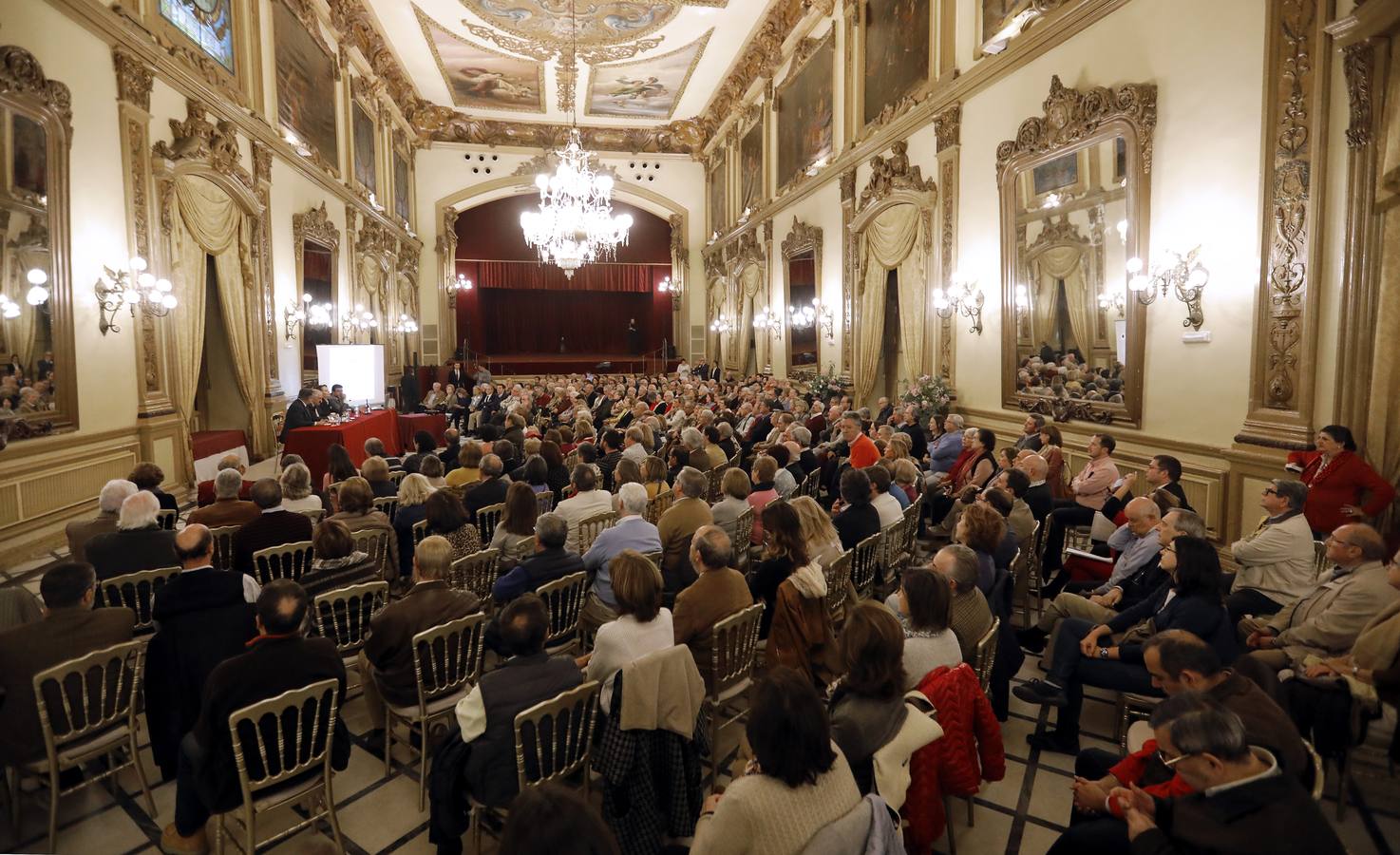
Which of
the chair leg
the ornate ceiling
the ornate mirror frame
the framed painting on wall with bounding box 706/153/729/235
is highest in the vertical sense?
the ornate ceiling

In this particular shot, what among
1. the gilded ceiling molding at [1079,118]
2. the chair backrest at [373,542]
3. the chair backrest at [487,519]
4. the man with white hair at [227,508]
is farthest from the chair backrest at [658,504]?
the gilded ceiling molding at [1079,118]

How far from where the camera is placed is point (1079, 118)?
24.6 ft

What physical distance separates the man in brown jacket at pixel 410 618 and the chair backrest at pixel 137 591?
1.26 m

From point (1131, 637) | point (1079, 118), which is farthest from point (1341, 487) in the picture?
A: point (1079, 118)

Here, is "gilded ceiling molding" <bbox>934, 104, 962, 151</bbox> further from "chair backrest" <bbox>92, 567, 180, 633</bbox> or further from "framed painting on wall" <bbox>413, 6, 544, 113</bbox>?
"framed painting on wall" <bbox>413, 6, 544, 113</bbox>

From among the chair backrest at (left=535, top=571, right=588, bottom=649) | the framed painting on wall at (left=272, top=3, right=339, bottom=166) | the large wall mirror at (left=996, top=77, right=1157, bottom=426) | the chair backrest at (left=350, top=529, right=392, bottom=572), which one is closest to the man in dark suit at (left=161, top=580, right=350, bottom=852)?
the chair backrest at (left=535, top=571, right=588, bottom=649)

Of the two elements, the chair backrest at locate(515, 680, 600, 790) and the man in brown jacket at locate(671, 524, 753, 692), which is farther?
the man in brown jacket at locate(671, 524, 753, 692)

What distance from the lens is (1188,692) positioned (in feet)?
7.06

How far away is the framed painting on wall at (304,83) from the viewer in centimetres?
1168

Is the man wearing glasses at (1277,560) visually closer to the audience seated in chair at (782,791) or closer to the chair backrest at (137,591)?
the audience seated in chair at (782,791)

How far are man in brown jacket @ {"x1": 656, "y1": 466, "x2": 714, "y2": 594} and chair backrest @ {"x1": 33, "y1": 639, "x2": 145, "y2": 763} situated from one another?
2.68 metres

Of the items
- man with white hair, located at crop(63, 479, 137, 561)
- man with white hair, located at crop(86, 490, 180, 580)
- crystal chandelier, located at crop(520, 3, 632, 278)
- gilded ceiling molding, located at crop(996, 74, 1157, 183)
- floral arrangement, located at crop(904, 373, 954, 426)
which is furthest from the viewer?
crystal chandelier, located at crop(520, 3, 632, 278)

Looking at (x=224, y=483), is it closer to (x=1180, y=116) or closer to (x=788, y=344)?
(x=1180, y=116)

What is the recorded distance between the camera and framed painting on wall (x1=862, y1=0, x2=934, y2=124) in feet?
34.6
